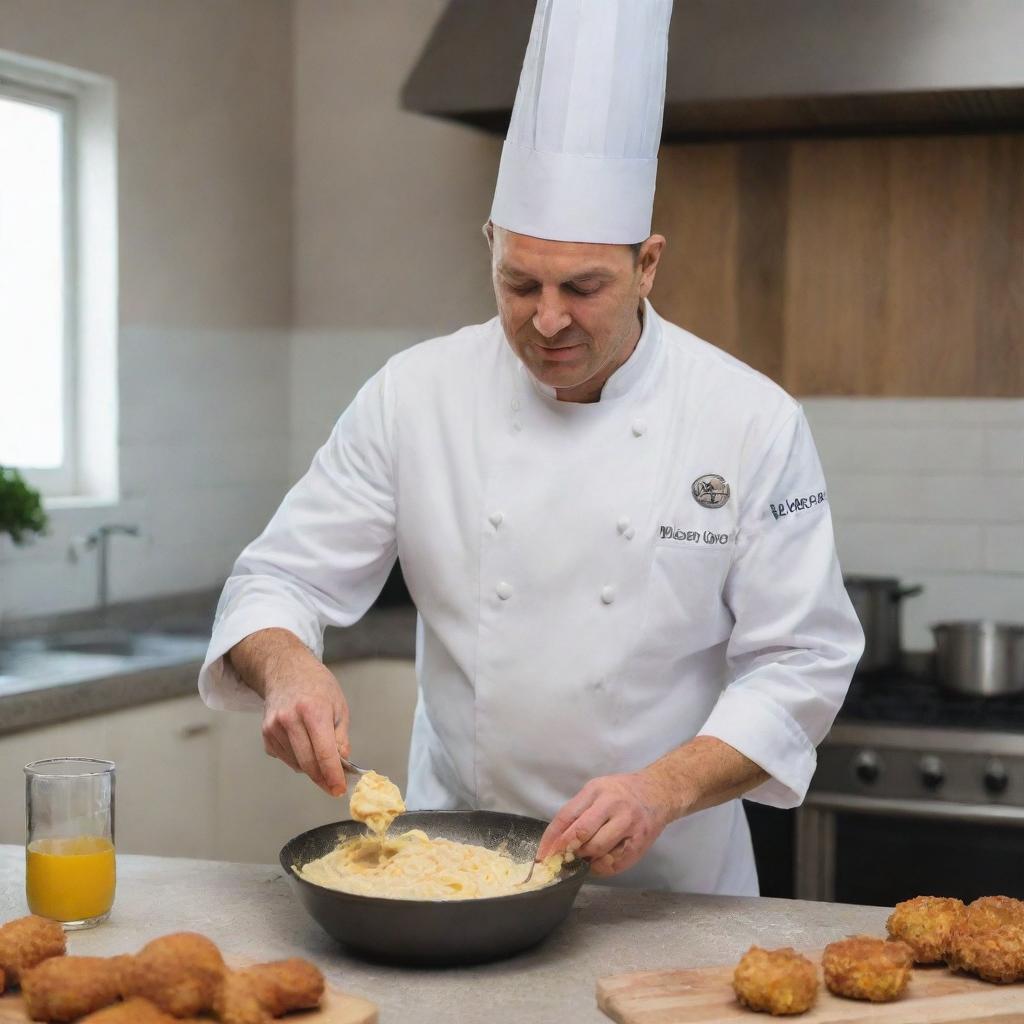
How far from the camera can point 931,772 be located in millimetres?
2893

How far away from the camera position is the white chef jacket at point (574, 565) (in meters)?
1.84

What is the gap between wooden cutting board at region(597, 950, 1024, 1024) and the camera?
1277 mm

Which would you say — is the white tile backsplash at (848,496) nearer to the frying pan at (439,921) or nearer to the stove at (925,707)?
the stove at (925,707)

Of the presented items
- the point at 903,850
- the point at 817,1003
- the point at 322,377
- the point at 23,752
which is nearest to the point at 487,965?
the point at 817,1003

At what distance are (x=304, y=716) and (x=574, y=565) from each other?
444mm

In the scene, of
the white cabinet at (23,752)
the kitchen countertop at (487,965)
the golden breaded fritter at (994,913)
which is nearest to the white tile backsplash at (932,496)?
the white cabinet at (23,752)

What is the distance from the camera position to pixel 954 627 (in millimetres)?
3127

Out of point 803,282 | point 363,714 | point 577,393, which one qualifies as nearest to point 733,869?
point 577,393

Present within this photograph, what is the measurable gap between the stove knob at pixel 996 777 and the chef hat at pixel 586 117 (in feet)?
4.97

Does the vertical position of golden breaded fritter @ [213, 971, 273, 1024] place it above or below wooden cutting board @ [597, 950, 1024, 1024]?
above

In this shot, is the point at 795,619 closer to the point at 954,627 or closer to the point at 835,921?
the point at 835,921

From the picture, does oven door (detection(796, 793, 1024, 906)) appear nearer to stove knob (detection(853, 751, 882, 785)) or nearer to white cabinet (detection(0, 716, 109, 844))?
stove knob (detection(853, 751, 882, 785))

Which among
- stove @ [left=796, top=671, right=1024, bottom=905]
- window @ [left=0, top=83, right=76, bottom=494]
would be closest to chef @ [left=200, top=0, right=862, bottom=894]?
stove @ [left=796, top=671, right=1024, bottom=905]

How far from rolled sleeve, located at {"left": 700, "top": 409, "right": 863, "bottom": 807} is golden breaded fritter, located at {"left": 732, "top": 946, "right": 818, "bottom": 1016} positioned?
0.39 m
